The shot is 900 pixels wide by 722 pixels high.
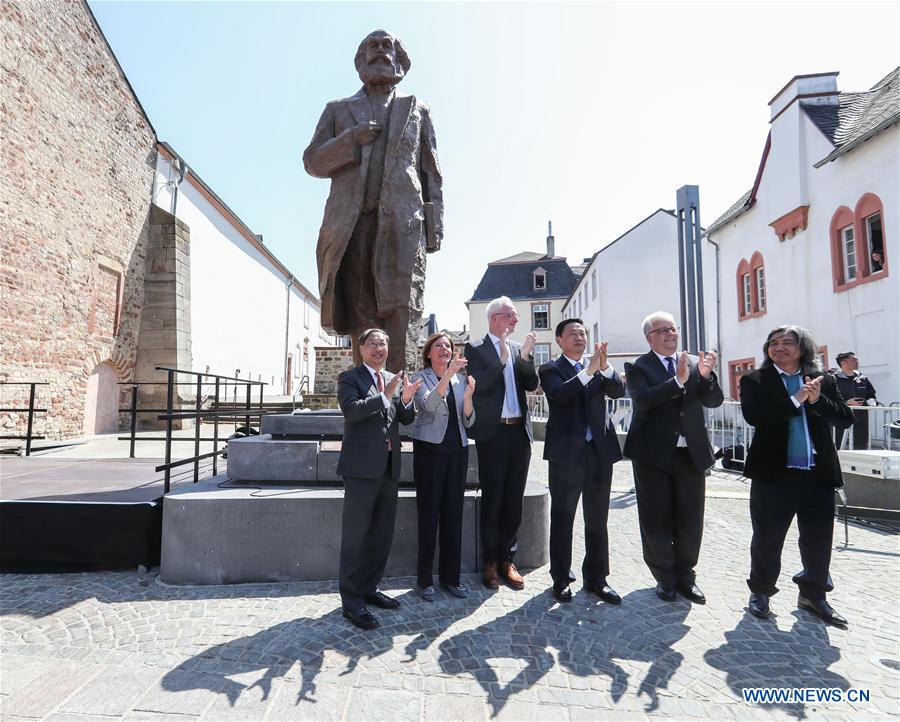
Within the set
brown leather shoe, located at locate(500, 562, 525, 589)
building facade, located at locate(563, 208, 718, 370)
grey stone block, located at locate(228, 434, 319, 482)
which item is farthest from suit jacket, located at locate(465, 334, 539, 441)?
building facade, located at locate(563, 208, 718, 370)

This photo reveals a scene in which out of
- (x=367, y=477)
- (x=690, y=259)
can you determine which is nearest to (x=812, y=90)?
(x=690, y=259)

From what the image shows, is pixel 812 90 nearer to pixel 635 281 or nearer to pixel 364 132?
pixel 635 281

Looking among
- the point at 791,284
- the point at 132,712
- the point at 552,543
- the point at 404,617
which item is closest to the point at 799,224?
the point at 791,284

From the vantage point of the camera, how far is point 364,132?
4.09 meters

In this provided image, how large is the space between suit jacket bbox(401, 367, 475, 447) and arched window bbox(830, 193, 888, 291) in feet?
42.8

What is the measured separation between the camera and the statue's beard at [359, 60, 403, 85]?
4.25 m

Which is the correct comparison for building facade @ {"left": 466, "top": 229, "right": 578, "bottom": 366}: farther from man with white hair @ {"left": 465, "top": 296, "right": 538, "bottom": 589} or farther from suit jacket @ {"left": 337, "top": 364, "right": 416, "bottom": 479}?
suit jacket @ {"left": 337, "top": 364, "right": 416, "bottom": 479}

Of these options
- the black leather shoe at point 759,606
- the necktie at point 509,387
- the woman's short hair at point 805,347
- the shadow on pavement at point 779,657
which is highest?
the woman's short hair at point 805,347

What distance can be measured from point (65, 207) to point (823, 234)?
788 inches

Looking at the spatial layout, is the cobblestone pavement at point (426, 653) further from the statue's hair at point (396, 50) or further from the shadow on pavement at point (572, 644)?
the statue's hair at point (396, 50)

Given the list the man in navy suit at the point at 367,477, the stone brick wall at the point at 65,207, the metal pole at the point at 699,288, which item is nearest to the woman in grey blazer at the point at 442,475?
the man in navy suit at the point at 367,477

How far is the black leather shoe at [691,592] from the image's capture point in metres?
3.11

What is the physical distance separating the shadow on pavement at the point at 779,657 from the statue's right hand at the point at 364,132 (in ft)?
14.2

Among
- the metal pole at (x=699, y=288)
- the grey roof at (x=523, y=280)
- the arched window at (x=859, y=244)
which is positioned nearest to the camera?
the metal pole at (x=699, y=288)
